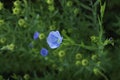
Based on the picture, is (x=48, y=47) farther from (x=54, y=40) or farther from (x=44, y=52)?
(x=54, y=40)

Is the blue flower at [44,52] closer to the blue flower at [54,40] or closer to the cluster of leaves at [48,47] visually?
the cluster of leaves at [48,47]

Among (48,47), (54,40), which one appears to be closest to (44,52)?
(48,47)

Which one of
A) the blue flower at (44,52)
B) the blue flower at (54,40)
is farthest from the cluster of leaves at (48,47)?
the blue flower at (54,40)

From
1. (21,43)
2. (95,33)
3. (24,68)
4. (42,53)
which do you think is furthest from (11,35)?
(95,33)

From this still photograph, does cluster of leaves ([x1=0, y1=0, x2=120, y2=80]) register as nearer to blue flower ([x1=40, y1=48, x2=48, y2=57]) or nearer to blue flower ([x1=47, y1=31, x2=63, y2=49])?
blue flower ([x1=40, y1=48, x2=48, y2=57])

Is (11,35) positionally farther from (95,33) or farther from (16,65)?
(95,33)

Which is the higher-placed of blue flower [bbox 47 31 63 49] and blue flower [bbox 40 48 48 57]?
blue flower [bbox 47 31 63 49]

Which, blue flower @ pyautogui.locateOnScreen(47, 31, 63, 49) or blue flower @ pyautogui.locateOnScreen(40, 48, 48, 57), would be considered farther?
blue flower @ pyautogui.locateOnScreen(40, 48, 48, 57)

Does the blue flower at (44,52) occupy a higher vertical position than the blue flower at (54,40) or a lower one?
lower

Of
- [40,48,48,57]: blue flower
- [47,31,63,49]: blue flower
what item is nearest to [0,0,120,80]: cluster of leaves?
[40,48,48,57]: blue flower
